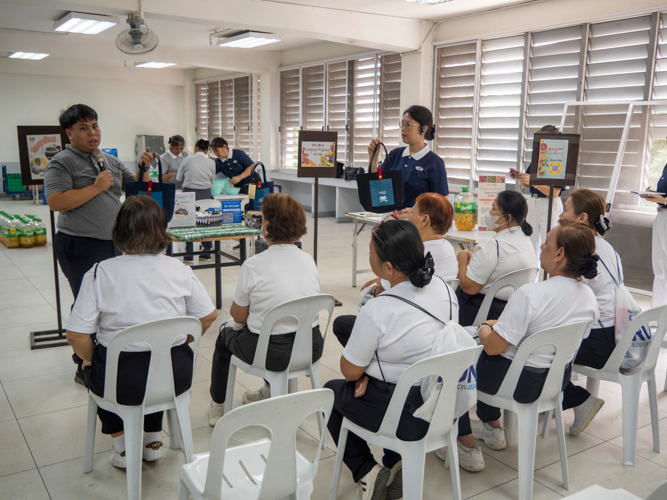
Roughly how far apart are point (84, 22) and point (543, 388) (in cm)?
733

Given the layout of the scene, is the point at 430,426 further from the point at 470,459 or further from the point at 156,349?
the point at 156,349

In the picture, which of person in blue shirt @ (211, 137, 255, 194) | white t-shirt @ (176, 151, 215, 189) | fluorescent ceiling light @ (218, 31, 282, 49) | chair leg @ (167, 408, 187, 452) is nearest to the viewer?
chair leg @ (167, 408, 187, 452)

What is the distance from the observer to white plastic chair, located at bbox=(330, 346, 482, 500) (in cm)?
181

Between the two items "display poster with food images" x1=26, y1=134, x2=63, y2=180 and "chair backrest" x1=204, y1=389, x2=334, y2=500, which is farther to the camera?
"display poster with food images" x1=26, y1=134, x2=63, y2=180

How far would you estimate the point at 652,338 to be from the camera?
8.26 ft

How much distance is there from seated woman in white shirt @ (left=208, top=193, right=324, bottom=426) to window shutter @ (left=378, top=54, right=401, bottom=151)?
20.6 feet

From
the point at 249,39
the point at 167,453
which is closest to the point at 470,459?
the point at 167,453

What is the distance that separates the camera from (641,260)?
552cm

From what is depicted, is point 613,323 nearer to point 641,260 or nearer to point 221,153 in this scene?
point 641,260

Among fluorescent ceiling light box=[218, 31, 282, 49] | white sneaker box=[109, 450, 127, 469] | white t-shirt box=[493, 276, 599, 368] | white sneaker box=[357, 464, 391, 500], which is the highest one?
fluorescent ceiling light box=[218, 31, 282, 49]

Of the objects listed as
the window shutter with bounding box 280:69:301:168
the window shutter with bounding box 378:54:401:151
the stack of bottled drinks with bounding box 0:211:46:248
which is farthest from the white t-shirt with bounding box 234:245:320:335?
the window shutter with bounding box 280:69:301:168

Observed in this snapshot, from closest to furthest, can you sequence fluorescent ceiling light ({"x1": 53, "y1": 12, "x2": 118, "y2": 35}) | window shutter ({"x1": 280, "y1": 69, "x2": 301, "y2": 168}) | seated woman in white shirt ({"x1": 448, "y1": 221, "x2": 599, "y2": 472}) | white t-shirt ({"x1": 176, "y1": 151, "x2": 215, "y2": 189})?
seated woman in white shirt ({"x1": 448, "y1": 221, "x2": 599, "y2": 472})
white t-shirt ({"x1": 176, "y1": 151, "x2": 215, "y2": 189})
fluorescent ceiling light ({"x1": 53, "y1": 12, "x2": 118, "y2": 35})
window shutter ({"x1": 280, "y1": 69, "x2": 301, "y2": 168})

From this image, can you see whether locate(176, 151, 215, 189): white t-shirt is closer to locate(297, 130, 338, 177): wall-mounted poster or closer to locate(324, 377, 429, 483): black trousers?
locate(297, 130, 338, 177): wall-mounted poster

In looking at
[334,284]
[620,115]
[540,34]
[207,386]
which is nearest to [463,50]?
[540,34]
